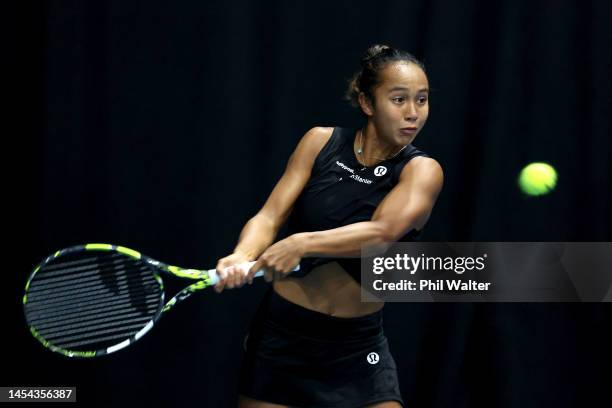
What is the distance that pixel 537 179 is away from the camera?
356 centimetres

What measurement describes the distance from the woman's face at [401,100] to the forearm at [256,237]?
0.43m

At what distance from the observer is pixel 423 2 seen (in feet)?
11.5

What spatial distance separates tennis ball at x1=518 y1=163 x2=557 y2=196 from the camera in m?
3.56

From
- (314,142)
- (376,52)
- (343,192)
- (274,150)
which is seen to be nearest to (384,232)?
(343,192)

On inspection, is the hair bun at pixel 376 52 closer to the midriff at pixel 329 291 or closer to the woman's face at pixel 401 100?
the woman's face at pixel 401 100

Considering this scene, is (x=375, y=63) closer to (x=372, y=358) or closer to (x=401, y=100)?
(x=401, y=100)

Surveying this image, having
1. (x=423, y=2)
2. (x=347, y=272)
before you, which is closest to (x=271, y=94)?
(x=423, y=2)

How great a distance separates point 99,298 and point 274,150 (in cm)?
115

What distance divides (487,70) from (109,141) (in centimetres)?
150

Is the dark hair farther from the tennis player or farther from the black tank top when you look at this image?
the black tank top

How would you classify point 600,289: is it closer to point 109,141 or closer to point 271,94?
point 271,94

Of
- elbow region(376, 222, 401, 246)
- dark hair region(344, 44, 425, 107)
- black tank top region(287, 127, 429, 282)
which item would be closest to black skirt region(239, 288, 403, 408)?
black tank top region(287, 127, 429, 282)

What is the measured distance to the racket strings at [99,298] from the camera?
2.48 m

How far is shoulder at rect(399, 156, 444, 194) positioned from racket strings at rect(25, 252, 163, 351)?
757mm
